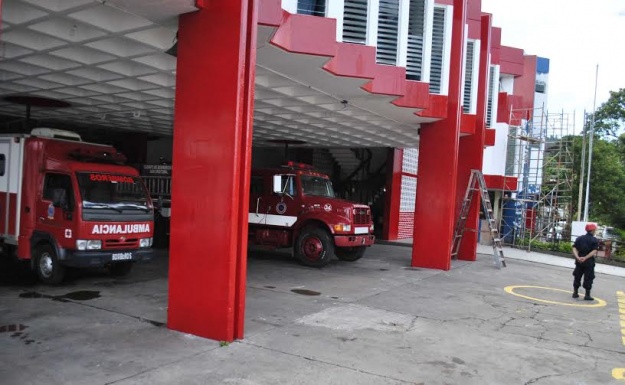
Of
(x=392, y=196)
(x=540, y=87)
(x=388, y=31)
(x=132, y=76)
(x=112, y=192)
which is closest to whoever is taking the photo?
(x=132, y=76)

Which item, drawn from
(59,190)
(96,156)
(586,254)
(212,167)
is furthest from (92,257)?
(586,254)

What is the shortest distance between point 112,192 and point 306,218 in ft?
15.8

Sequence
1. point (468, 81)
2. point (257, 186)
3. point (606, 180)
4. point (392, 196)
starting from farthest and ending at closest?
1. point (606, 180)
2. point (392, 196)
3. point (468, 81)
4. point (257, 186)

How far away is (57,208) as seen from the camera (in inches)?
349

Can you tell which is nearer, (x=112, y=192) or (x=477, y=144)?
(x=112, y=192)

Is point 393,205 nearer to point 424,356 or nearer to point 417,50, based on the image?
point 417,50

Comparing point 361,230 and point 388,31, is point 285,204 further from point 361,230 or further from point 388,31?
point 388,31

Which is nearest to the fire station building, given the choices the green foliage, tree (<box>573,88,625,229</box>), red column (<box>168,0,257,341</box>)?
red column (<box>168,0,257,341</box>)

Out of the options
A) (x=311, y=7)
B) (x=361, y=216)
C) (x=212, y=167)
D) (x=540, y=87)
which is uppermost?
(x=540, y=87)

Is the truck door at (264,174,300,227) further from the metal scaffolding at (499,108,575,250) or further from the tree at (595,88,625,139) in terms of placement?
the tree at (595,88,625,139)

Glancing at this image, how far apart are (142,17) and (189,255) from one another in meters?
3.09

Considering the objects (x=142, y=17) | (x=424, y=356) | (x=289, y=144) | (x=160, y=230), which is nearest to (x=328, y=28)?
(x=142, y=17)

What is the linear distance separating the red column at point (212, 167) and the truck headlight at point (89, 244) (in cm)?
320

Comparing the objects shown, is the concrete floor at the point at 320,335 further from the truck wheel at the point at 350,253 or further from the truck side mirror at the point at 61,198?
the truck wheel at the point at 350,253
